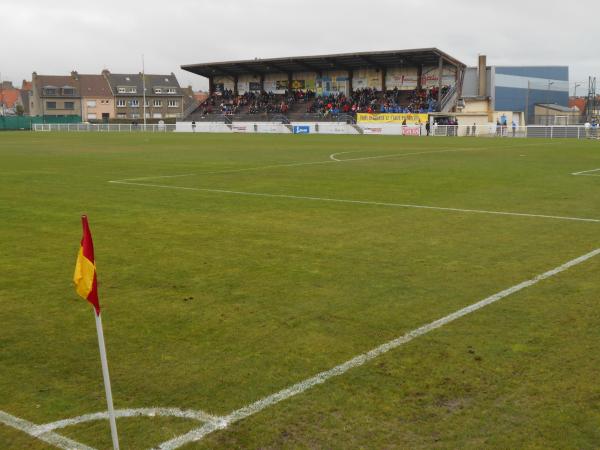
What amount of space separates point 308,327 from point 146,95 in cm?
13759

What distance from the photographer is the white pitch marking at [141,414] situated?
179 inches

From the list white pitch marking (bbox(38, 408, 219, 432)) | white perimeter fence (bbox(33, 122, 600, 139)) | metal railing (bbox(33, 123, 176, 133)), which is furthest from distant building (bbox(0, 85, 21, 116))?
white pitch marking (bbox(38, 408, 219, 432))

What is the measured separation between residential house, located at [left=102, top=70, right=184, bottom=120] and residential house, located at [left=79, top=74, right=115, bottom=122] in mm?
1176

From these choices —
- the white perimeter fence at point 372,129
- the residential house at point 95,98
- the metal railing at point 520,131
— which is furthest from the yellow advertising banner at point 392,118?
the residential house at point 95,98

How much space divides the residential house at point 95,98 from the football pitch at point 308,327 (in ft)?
427

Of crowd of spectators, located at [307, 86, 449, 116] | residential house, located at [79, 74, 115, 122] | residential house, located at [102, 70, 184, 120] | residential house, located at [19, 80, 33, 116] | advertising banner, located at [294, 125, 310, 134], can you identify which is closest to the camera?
crowd of spectators, located at [307, 86, 449, 116]

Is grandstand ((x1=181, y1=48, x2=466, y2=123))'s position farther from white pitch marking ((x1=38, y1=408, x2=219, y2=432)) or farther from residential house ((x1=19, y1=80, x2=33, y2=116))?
residential house ((x1=19, y1=80, x2=33, y2=116))

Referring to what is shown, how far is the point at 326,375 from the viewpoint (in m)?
5.32

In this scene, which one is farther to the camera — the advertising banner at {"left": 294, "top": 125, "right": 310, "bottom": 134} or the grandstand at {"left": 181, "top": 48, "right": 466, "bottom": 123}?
the grandstand at {"left": 181, "top": 48, "right": 466, "bottom": 123}

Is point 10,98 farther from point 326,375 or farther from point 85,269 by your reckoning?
point 85,269

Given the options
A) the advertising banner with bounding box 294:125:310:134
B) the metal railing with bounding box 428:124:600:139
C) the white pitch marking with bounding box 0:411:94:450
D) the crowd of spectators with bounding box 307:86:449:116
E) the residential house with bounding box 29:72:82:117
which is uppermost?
the residential house with bounding box 29:72:82:117

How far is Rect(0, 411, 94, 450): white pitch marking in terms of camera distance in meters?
4.25

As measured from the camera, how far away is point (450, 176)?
20.8 m

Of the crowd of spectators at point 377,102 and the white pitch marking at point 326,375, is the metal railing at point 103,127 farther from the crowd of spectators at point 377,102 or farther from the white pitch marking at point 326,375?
the white pitch marking at point 326,375
